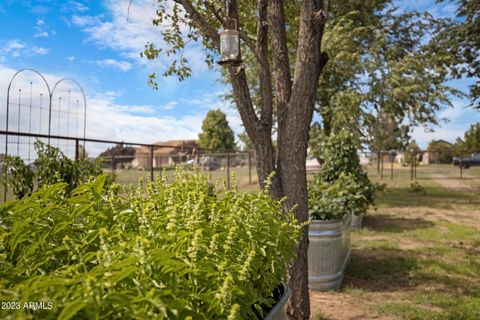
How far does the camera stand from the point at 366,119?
1555cm

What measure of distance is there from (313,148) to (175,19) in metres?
11.8

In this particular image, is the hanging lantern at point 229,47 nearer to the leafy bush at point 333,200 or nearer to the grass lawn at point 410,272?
the leafy bush at point 333,200

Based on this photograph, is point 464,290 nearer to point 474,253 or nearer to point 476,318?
point 476,318

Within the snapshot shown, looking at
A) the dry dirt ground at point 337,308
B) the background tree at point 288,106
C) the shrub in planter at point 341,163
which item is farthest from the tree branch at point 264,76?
the shrub in planter at point 341,163

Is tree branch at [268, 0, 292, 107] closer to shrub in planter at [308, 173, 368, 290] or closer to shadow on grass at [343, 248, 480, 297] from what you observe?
shrub in planter at [308, 173, 368, 290]

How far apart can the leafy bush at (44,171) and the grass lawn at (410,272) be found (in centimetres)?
368

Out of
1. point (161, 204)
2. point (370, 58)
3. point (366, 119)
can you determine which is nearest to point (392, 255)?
point (161, 204)

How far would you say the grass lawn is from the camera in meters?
4.66

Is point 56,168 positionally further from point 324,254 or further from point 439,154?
point 439,154

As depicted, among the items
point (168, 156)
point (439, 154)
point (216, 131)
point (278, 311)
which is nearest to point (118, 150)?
point (168, 156)

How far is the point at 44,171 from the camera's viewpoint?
17.0 feet

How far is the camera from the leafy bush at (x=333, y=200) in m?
5.62

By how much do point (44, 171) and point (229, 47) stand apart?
319 centimetres

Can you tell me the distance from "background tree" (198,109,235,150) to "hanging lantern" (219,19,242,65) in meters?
49.6
